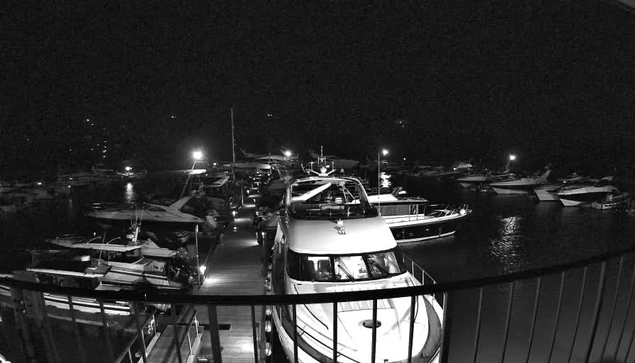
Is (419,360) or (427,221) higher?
(419,360)

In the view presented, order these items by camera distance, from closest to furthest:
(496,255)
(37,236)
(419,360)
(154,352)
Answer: (419,360) → (154,352) → (496,255) → (37,236)

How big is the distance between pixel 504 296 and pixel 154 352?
48.3ft

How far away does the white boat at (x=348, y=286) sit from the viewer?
16.0 ft

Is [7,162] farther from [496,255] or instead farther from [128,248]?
[496,255]

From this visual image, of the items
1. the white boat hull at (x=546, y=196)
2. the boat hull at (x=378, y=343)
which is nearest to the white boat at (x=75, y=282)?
the boat hull at (x=378, y=343)

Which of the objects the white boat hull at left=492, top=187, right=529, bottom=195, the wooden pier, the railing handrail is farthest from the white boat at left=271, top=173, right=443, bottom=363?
the white boat hull at left=492, top=187, right=529, bottom=195

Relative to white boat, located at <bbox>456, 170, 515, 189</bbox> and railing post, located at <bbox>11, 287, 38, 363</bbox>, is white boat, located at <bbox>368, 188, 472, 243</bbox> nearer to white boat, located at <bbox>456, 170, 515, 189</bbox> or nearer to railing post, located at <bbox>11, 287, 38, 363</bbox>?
railing post, located at <bbox>11, 287, 38, 363</bbox>

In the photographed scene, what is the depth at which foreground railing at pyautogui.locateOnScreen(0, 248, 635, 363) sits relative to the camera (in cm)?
196

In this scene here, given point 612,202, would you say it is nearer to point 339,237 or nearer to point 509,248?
point 509,248

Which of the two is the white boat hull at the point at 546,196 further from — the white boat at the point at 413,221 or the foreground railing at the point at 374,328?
the white boat at the point at 413,221

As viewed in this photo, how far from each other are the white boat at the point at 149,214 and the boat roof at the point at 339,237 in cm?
1822

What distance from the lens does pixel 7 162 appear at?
85.4m

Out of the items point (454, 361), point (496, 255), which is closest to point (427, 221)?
point (496, 255)

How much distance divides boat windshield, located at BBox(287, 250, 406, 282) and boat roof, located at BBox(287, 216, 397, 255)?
12 centimetres
